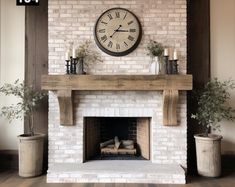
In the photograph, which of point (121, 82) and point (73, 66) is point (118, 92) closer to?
point (121, 82)

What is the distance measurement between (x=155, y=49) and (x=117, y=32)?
609 mm

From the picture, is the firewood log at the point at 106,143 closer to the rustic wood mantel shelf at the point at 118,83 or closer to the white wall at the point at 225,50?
the rustic wood mantel shelf at the point at 118,83

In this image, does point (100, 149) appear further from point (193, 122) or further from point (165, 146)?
point (193, 122)

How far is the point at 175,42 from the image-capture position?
160 inches

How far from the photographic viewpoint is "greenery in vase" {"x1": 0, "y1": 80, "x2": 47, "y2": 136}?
407 centimetres

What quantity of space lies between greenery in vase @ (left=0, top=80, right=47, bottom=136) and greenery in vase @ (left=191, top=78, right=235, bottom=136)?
236cm

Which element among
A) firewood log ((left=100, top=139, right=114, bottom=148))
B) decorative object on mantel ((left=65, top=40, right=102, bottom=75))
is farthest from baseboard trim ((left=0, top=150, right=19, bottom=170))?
decorative object on mantel ((left=65, top=40, right=102, bottom=75))

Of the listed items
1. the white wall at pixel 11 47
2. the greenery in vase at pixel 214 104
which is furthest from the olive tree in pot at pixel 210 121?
the white wall at pixel 11 47

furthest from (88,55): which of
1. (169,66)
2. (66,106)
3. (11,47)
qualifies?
(11,47)

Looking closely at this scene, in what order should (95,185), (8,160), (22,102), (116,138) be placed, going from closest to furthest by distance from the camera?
(95,185), (22,102), (8,160), (116,138)

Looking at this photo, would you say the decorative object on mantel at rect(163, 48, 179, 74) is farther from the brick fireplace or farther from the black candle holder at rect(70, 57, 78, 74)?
the black candle holder at rect(70, 57, 78, 74)

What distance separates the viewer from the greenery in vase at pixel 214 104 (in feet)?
12.9

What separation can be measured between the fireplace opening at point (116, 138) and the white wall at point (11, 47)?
1.14m

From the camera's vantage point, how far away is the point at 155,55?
13.0ft
